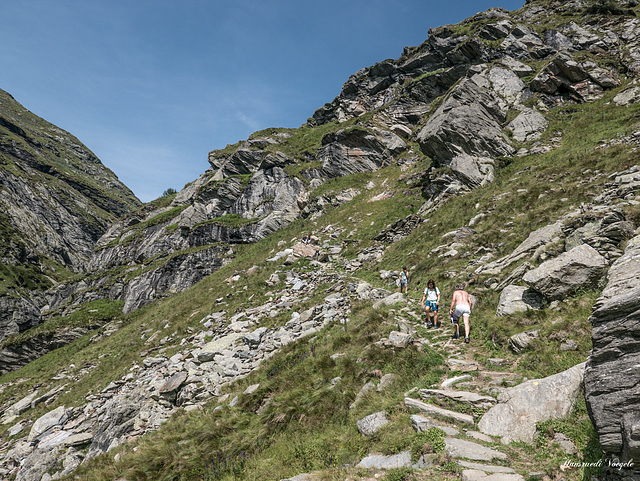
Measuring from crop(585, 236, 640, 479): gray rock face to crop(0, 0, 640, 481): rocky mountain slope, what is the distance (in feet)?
0.09

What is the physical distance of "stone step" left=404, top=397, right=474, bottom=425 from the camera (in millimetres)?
5829

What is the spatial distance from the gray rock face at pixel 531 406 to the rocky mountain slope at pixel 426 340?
32 mm

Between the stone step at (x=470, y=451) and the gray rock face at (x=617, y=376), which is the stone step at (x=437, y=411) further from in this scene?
the gray rock face at (x=617, y=376)

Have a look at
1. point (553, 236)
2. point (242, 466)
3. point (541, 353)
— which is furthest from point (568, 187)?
point (242, 466)

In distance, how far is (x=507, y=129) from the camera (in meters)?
34.3

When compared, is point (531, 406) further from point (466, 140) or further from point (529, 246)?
point (466, 140)

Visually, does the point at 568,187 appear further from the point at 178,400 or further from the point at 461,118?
the point at 178,400

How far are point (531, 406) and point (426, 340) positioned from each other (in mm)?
4975

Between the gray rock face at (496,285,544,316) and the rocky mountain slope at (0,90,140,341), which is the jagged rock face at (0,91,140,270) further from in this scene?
the gray rock face at (496,285,544,316)

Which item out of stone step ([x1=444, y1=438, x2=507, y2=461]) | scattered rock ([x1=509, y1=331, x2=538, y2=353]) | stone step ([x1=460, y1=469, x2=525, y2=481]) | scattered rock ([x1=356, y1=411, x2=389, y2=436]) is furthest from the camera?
scattered rock ([x1=509, y1=331, x2=538, y2=353])

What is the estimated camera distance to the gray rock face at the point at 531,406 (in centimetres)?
522

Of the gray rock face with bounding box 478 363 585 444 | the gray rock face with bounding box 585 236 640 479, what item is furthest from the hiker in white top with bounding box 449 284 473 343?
the gray rock face with bounding box 585 236 640 479

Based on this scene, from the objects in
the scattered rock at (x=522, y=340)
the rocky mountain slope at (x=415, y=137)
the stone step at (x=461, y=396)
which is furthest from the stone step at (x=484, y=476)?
the rocky mountain slope at (x=415, y=137)

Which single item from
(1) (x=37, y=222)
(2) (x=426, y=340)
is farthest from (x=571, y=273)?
(1) (x=37, y=222)
